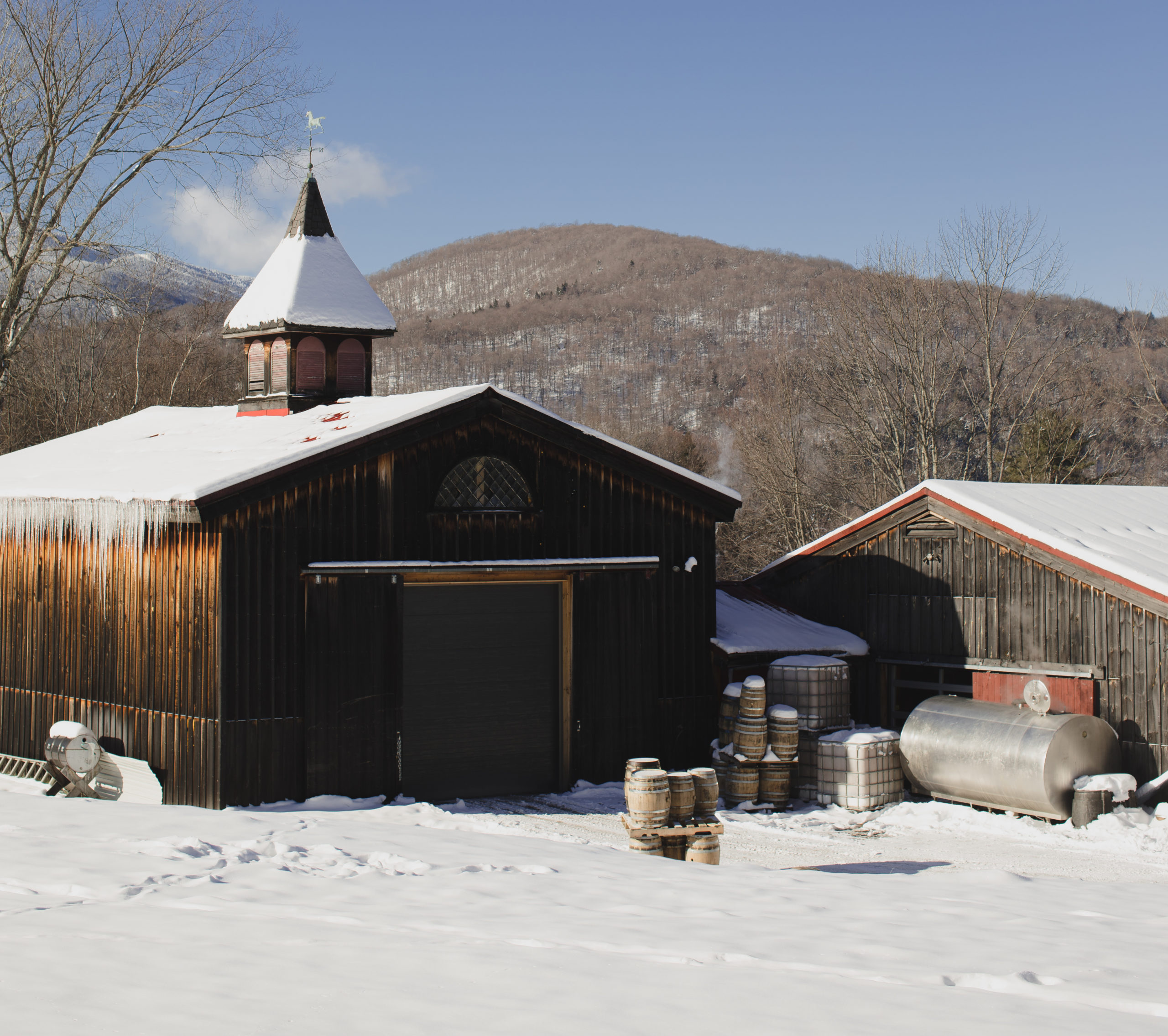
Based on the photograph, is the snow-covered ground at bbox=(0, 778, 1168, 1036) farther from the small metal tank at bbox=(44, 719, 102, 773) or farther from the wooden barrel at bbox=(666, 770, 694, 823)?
the small metal tank at bbox=(44, 719, 102, 773)

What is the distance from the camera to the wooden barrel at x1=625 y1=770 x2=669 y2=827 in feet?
36.9

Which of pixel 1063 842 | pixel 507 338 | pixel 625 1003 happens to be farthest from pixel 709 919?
pixel 507 338

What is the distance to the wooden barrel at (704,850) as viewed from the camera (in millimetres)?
11188

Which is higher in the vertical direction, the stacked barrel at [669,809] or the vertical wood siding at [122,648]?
the vertical wood siding at [122,648]

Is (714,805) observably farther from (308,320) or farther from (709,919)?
(308,320)

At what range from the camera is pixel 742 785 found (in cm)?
1530

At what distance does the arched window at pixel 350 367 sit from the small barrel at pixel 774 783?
28.8 ft

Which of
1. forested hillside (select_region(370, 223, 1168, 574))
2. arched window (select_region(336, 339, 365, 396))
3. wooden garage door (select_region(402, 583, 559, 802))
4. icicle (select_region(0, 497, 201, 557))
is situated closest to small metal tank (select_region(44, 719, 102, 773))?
icicle (select_region(0, 497, 201, 557))

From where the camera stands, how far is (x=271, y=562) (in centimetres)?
1344

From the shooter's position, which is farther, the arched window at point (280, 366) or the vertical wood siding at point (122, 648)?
the arched window at point (280, 366)

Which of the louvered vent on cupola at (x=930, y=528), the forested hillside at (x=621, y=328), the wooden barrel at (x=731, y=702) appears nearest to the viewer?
the wooden barrel at (x=731, y=702)

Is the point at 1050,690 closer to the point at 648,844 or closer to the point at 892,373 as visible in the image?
the point at 648,844

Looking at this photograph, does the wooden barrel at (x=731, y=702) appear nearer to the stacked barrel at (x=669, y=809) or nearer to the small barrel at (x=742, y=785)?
the small barrel at (x=742, y=785)

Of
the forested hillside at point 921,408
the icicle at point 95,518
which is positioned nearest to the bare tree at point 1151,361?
the forested hillside at point 921,408
